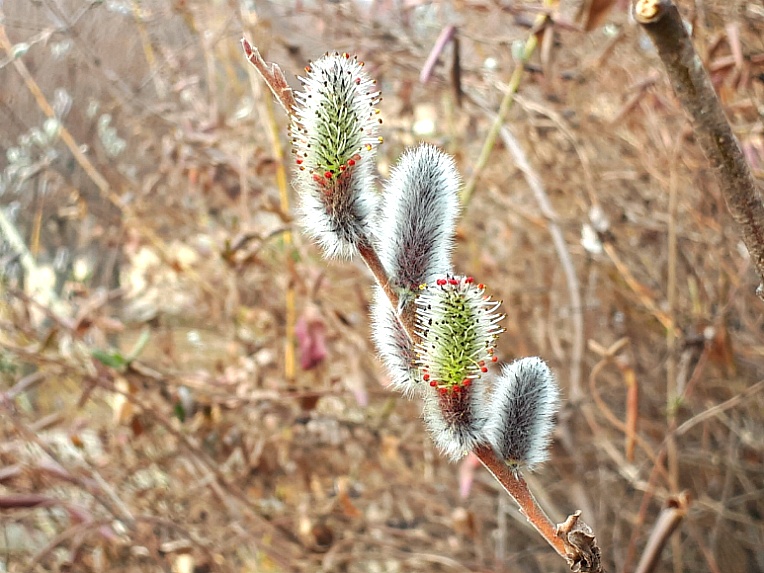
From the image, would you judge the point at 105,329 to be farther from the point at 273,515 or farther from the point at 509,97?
the point at 509,97

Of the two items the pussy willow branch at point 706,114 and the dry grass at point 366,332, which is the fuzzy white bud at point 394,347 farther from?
the dry grass at point 366,332

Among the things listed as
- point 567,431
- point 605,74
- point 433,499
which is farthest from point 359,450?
point 605,74

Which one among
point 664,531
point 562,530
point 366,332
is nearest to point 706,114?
point 562,530

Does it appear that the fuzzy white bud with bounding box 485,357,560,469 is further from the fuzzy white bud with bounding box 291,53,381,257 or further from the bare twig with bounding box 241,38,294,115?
the bare twig with bounding box 241,38,294,115

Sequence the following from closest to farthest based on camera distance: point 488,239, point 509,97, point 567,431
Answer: point 509,97, point 567,431, point 488,239

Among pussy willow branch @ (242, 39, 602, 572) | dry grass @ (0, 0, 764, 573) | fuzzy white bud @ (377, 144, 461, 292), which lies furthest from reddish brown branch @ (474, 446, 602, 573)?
dry grass @ (0, 0, 764, 573)

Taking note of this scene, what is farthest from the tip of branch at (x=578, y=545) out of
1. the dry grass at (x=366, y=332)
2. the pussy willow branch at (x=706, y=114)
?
the dry grass at (x=366, y=332)

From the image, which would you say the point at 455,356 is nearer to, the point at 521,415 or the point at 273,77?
the point at 521,415
